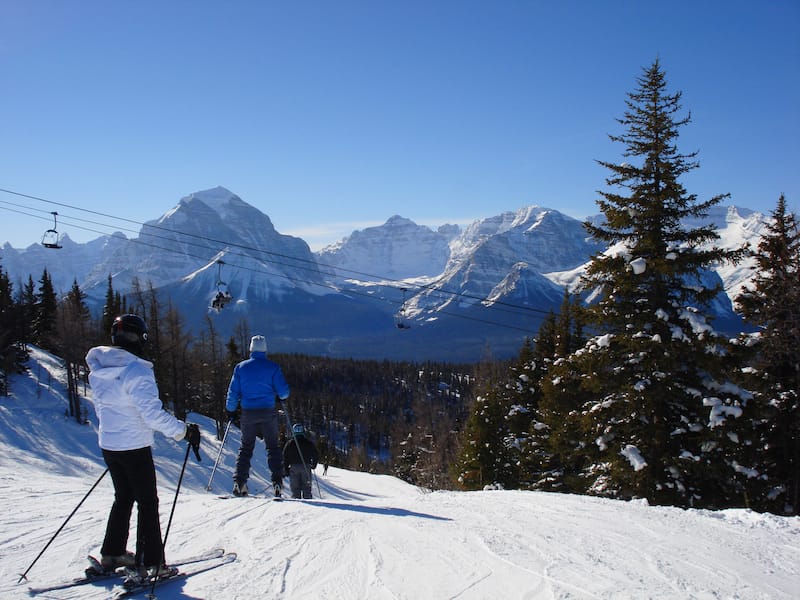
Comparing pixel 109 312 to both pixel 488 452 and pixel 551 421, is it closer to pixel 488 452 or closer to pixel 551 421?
pixel 488 452

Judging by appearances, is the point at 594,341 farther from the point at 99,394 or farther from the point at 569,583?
the point at 99,394

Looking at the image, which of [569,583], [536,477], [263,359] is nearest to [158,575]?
[569,583]

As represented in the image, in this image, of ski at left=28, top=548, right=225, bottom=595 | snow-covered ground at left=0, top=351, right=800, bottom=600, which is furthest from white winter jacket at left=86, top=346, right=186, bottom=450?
snow-covered ground at left=0, top=351, right=800, bottom=600

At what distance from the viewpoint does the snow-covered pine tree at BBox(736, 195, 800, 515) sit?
13.1 m

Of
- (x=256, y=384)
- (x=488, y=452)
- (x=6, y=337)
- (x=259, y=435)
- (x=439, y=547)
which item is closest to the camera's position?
(x=439, y=547)

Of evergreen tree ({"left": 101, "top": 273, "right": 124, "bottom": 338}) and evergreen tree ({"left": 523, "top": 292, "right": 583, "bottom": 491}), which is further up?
evergreen tree ({"left": 101, "top": 273, "right": 124, "bottom": 338})

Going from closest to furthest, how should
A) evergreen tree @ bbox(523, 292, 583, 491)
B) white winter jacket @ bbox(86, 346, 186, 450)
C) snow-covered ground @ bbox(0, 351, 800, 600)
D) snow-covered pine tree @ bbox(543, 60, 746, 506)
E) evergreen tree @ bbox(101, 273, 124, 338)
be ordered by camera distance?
white winter jacket @ bbox(86, 346, 186, 450) → snow-covered ground @ bbox(0, 351, 800, 600) → snow-covered pine tree @ bbox(543, 60, 746, 506) → evergreen tree @ bbox(523, 292, 583, 491) → evergreen tree @ bbox(101, 273, 124, 338)

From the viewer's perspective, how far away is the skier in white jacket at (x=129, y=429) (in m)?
4.66

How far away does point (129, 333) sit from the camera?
4.83 metres

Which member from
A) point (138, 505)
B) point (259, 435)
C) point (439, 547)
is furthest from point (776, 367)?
point (138, 505)

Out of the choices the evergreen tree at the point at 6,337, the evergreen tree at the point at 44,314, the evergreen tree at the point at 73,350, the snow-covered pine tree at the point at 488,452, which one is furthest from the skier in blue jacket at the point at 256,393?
the evergreen tree at the point at 44,314

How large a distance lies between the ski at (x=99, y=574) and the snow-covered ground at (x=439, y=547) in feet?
0.38

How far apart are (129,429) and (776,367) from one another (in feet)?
53.3

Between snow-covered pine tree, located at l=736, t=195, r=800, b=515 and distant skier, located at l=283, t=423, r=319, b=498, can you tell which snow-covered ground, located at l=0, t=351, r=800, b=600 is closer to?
distant skier, located at l=283, t=423, r=319, b=498
